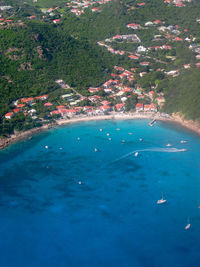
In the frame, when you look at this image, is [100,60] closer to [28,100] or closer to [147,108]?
[147,108]

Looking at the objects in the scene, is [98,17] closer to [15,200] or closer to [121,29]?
[121,29]

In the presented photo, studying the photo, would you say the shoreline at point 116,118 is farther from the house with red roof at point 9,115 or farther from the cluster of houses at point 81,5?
the cluster of houses at point 81,5

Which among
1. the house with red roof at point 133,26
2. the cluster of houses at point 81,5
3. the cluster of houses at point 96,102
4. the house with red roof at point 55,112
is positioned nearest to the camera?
the house with red roof at point 55,112

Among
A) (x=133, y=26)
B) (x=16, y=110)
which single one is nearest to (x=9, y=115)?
(x=16, y=110)

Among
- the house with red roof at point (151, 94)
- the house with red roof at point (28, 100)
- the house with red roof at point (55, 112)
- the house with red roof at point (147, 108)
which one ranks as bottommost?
the house with red roof at point (55, 112)

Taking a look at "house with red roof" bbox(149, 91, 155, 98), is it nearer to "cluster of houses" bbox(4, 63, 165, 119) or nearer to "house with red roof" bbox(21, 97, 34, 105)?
"cluster of houses" bbox(4, 63, 165, 119)

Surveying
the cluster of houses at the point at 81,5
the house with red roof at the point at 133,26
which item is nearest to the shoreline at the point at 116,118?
the house with red roof at the point at 133,26

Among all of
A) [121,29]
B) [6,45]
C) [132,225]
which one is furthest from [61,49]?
[132,225]

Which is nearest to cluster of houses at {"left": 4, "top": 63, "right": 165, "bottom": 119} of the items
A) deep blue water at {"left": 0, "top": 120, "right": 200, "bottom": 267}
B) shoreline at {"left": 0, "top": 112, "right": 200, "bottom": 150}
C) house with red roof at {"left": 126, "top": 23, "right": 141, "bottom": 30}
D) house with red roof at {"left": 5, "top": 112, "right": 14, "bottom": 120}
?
house with red roof at {"left": 5, "top": 112, "right": 14, "bottom": 120}
